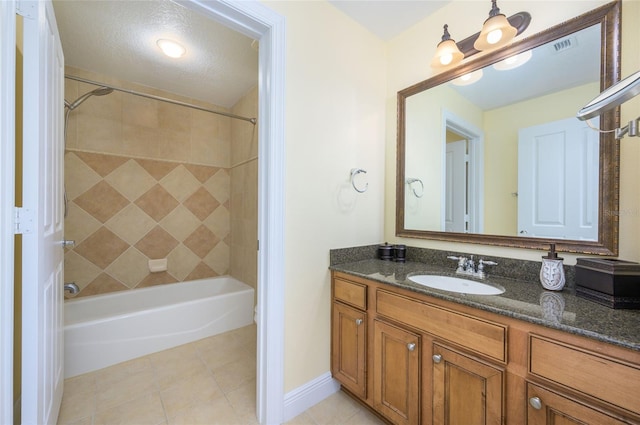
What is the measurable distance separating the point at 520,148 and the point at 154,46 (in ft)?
8.81

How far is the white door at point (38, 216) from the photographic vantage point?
92cm

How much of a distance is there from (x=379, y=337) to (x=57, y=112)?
2.07 metres

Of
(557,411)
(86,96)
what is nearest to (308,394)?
(557,411)

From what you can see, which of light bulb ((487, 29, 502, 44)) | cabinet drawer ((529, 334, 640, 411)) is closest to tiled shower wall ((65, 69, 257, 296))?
light bulb ((487, 29, 502, 44))

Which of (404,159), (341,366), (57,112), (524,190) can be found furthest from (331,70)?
(341,366)

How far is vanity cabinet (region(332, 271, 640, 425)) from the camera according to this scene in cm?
72

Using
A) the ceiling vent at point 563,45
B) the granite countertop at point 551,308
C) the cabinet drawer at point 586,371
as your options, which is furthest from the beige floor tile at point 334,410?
the ceiling vent at point 563,45

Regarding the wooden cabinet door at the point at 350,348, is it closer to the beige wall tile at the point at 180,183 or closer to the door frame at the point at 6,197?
the door frame at the point at 6,197

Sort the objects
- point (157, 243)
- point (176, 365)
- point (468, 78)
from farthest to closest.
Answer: point (157, 243), point (176, 365), point (468, 78)

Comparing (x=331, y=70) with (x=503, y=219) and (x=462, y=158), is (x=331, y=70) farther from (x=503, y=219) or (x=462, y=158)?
(x=503, y=219)

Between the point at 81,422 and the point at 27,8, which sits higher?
the point at 27,8

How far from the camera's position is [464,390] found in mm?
1002

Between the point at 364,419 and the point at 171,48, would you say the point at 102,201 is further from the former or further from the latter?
the point at 364,419

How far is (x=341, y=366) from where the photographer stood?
154 centimetres
